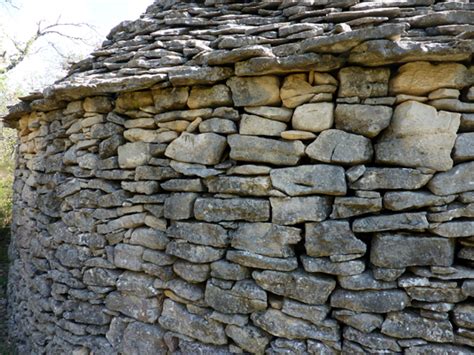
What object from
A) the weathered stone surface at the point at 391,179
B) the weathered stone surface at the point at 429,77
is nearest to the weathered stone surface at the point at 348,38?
the weathered stone surface at the point at 429,77

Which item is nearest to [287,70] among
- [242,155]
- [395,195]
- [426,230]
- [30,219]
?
[242,155]

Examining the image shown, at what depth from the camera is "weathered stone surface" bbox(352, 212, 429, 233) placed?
90.4 inches

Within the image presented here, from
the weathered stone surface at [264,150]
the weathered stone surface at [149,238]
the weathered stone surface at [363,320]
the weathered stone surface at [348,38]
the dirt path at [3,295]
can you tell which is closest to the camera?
the weathered stone surface at [348,38]

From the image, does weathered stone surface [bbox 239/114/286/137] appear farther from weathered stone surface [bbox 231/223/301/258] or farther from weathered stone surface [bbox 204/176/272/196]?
weathered stone surface [bbox 231/223/301/258]

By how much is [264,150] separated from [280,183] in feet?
0.90

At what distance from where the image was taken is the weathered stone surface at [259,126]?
260cm

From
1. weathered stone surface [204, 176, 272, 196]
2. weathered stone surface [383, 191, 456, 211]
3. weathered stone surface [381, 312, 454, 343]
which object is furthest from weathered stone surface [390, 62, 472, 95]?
weathered stone surface [381, 312, 454, 343]

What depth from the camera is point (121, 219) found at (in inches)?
127

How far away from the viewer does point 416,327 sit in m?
2.31

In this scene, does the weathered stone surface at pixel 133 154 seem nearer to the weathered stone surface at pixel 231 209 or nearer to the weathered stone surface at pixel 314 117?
the weathered stone surface at pixel 231 209

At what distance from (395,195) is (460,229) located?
1.45 feet

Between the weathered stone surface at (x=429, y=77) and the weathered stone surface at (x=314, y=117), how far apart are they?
49cm

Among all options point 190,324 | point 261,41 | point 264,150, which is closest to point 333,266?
point 264,150

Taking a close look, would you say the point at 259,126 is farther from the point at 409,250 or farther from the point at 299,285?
the point at 409,250
